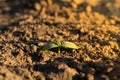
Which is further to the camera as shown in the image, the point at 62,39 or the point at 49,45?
the point at 62,39

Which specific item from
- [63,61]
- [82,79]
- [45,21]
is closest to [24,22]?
[45,21]

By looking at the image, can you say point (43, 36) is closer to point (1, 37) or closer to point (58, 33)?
point (58, 33)

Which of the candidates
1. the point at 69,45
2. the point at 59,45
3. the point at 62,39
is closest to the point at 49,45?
the point at 59,45

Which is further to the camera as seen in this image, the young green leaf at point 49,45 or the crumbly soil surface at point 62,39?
the young green leaf at point 49,45

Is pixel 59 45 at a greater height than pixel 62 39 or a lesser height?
lesser

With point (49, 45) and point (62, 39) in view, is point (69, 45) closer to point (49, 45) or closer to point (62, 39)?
point (49, 45)

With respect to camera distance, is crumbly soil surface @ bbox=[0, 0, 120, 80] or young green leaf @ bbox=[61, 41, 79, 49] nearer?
crumbly soil surface @ bbox=[0, 0, 120, 80]

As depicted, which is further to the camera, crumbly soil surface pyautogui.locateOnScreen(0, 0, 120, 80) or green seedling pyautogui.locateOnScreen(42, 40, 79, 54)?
green seedling pyautogui.locateOnScreen(42, 40, 79, 54)

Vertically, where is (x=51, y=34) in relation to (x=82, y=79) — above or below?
above
